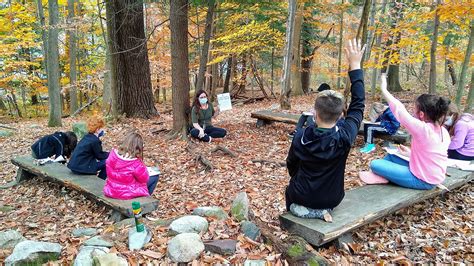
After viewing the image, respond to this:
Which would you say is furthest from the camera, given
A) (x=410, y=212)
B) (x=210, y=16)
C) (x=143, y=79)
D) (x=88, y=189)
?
(x=143, y=79)

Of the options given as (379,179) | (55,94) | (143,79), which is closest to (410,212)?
(379,179)

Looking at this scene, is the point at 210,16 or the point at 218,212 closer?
the point at 218,212

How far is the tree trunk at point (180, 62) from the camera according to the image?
6.59m

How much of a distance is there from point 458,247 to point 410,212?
0.78m

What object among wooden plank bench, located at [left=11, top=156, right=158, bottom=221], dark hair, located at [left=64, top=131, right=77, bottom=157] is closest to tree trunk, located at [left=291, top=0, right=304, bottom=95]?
dark hair, located at [left=64, top=131, right=77, bottom=157]

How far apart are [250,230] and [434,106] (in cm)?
234

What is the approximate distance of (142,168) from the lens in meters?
4.06

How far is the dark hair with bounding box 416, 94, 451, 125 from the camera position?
11.6ft

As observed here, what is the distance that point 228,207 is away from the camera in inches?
164

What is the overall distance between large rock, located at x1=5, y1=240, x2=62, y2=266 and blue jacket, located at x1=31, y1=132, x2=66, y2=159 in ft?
10.4

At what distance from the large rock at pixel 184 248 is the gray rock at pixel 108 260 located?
0.37 metres

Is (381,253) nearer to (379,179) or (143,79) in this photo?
(379,179)

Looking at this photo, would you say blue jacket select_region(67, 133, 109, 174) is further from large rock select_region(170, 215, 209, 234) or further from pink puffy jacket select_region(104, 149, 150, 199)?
large rock select_region(170, 215, 209, 234)

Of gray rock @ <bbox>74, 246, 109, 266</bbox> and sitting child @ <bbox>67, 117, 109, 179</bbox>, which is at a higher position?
sitting child @ <bbox>67, 117, 109, 179</bbox>
